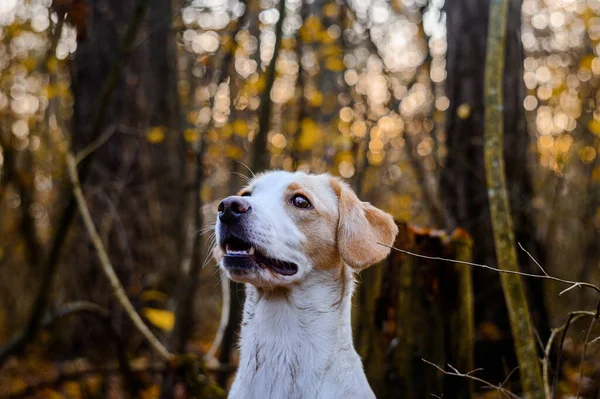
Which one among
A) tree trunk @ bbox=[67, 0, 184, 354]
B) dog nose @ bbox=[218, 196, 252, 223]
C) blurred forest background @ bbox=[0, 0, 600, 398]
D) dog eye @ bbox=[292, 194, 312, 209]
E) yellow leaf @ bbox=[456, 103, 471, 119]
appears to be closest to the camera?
A: dog nose @ bbox=[218, 196, 252, 223]

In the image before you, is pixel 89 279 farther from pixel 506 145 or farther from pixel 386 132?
pixel 506 145

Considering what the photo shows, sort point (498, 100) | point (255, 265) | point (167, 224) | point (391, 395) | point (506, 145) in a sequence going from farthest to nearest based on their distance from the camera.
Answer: point (167, 224), point (506, 145), point (391, 395), point (498, 100), point (255, 265)

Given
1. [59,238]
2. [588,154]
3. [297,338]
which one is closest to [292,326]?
[297,338]

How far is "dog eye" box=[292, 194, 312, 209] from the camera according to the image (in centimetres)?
342

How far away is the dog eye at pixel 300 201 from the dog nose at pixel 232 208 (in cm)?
39

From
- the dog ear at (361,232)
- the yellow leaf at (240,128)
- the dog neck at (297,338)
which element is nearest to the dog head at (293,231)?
the dog ear at (361,232)

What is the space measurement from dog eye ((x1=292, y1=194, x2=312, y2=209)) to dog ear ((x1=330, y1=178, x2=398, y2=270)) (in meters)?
0.21

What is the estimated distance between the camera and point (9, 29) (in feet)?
23.1

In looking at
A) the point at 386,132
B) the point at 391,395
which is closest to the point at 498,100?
the point at 391,395

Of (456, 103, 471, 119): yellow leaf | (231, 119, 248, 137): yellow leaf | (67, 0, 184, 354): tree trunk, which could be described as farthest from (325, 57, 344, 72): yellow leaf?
(67, 0, 184, 354): tree trunk

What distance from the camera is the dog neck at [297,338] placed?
2979 millimetres

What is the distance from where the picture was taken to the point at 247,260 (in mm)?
3100

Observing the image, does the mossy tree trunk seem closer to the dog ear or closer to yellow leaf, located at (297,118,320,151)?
the dog ear

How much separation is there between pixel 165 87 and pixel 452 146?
4.07 meters
